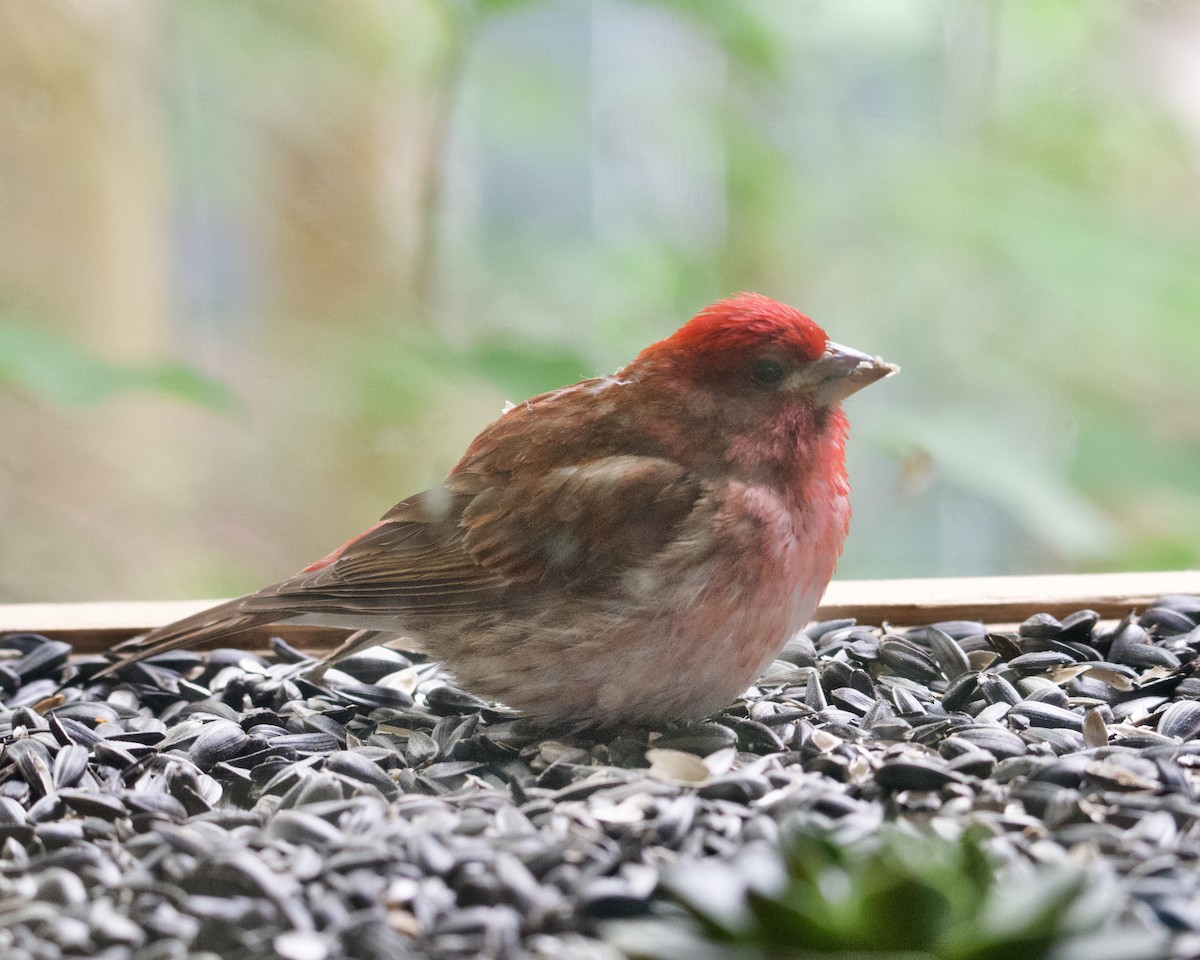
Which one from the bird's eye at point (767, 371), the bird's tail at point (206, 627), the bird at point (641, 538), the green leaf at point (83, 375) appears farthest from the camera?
the green leaf at point (83, 375)

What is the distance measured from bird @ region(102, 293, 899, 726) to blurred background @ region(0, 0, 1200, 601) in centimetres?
102

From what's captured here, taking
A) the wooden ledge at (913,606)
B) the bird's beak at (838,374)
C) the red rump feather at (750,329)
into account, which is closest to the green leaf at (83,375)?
the wooden ledge at (913,606)

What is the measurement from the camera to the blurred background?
10.9 feet

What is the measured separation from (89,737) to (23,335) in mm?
1407

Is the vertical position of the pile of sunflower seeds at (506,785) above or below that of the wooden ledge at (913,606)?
below

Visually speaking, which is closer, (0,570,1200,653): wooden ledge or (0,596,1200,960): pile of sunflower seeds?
(0,596,1200,960): pile of sunflower seeds

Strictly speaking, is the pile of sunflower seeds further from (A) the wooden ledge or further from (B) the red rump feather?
(B) the red rump feather

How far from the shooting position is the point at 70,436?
3.85 meters

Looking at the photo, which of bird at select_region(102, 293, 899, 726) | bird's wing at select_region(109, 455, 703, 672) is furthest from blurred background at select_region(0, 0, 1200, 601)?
bird at select_region(102, 293, 899, 726)

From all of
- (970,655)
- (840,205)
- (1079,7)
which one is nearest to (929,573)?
(970,655)

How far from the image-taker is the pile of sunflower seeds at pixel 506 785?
4.73ft

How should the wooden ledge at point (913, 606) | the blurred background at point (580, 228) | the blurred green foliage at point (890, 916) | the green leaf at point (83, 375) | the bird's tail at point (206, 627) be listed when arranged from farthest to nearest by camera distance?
the blurred background at point (580, 228)
the green leaf at point (83, 375)
the wooden ledge at point (913, 606)
the bird's tail at point (206, 627)
the blurred green foliage at point (890, 916)

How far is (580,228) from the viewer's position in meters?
3.42

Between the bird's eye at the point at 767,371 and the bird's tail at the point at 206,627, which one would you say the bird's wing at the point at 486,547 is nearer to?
the bird's tail at the point at 206,627
